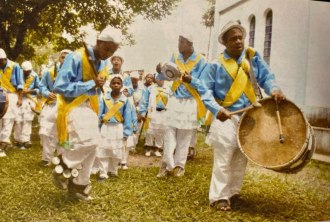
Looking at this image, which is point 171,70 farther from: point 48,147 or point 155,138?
point 155,138

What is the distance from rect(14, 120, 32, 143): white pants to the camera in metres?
5.55

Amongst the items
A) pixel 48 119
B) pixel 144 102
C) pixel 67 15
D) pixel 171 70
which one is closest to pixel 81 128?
pixel 171 70

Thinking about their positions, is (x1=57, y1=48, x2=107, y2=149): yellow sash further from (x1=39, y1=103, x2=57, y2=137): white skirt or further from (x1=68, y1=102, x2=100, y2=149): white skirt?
(x1=39, y1=103, x2=57, y2=137): white skirt

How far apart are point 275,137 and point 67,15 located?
180cm

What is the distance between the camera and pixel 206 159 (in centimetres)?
488

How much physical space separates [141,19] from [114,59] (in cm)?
102

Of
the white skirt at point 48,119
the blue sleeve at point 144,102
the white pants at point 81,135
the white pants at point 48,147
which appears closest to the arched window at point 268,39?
the blue sleeve at point 144,102

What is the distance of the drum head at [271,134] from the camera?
8.32ft

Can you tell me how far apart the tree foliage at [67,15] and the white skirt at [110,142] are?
94cm

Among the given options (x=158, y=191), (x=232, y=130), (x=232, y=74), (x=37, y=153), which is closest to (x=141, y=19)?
(x=232, y=74)

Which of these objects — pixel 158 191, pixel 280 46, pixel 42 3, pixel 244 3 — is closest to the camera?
pixel 42 3

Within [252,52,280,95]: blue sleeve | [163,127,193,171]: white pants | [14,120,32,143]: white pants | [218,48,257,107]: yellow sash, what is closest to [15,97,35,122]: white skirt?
[14,120,32,143]: white pants

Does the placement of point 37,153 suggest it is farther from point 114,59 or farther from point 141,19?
point 141,19

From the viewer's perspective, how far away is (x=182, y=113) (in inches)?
154
